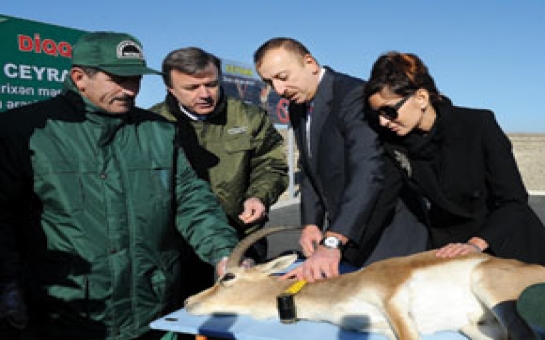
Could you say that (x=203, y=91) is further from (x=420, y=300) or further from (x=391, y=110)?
(x=420, y=300)

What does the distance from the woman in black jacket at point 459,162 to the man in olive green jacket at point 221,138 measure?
1.29m

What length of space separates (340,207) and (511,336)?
43.4 inches

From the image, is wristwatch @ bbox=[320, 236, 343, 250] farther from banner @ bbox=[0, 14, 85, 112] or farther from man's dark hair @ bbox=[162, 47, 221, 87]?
banner @ bbox=[0, 14, 85, 112]

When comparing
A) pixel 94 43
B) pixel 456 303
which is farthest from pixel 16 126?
pixel 456 303

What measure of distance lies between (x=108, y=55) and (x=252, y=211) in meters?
1.70

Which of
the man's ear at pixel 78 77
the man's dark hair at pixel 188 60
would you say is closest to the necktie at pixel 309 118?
the man's dark hair at pixel 188 60

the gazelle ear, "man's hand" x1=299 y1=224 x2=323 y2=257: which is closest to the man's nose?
"man's hand" x1=299 y1=224 x2=323 y2=257

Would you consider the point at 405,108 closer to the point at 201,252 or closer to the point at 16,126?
the point at 201,252

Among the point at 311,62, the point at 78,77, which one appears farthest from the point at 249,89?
the point at 78,77

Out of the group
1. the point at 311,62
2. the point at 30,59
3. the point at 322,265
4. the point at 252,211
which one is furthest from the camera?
the point at 30,59

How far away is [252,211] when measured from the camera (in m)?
3.94

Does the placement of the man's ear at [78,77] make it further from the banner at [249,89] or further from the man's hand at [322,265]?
the banner at [249,89]

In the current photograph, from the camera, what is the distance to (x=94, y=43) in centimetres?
267

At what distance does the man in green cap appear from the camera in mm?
2529
